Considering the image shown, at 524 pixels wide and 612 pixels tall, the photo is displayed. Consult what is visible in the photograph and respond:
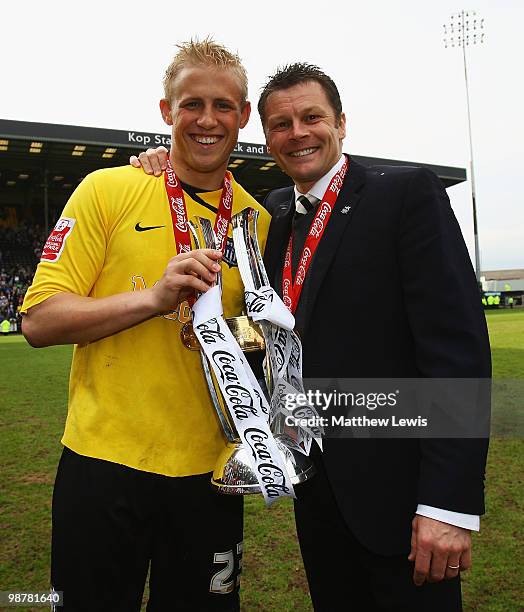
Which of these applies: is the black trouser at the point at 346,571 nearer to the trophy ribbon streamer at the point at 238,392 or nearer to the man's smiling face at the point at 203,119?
the trophy ribbon streamer at the point at 238,392

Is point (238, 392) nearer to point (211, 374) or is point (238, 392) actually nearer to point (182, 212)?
point (211, 374)

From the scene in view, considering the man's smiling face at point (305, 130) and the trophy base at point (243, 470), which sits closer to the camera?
the trophy base at point (243, 470)

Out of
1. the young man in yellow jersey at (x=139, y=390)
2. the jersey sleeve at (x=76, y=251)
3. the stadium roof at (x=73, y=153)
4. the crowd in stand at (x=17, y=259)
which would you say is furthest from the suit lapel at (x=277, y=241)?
the crowd in stand at (x=17, y=259)

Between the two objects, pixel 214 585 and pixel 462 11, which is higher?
pixel 462 11

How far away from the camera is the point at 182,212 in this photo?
83.5 inches

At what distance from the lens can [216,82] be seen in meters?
2.12

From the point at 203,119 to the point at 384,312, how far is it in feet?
3.05

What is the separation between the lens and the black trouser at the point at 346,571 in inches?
75.4

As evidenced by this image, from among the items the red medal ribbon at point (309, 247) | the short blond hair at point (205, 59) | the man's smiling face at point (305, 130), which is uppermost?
the short blond hair at point (205, 59)

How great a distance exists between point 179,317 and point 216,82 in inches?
33.2

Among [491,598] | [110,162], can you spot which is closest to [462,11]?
[110,162]

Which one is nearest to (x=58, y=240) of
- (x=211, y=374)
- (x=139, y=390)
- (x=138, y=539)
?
(x=139, y=390)

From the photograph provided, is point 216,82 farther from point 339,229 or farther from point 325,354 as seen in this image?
point 325,354

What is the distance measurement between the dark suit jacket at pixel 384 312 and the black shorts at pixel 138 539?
477 millimetres
